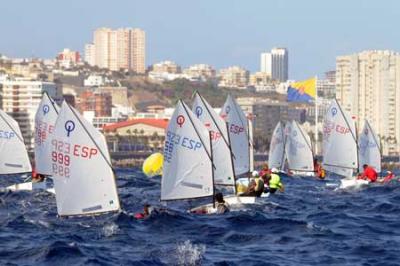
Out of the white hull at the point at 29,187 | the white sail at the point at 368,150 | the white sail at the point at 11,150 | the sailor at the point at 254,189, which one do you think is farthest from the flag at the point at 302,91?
the sailor at the point at 254,189

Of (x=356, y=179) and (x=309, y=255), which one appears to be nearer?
(x=309, y=255)

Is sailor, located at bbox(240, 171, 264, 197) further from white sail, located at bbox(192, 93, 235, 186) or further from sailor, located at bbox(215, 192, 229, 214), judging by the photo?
sailor, located at bbox(215, 192, 229, 214)

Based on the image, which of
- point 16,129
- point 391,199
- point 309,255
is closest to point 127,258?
point 309,255

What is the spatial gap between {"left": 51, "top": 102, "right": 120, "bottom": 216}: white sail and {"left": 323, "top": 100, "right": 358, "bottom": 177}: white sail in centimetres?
3368

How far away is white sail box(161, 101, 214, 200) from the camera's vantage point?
50.1 meters

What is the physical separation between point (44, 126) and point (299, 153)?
30.9m

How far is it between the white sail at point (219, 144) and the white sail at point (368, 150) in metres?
22.0

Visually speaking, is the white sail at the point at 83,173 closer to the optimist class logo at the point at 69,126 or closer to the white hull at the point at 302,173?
the optimist class logo at the point at 69,126

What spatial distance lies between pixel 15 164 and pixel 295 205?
1697 centimetres

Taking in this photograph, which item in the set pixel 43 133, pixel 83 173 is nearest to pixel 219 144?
pixel 43 133

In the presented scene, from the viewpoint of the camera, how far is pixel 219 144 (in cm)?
5800

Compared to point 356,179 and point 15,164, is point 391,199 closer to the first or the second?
point 356,179

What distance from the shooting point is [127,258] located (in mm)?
37500

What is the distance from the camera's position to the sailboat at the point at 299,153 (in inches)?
3575
